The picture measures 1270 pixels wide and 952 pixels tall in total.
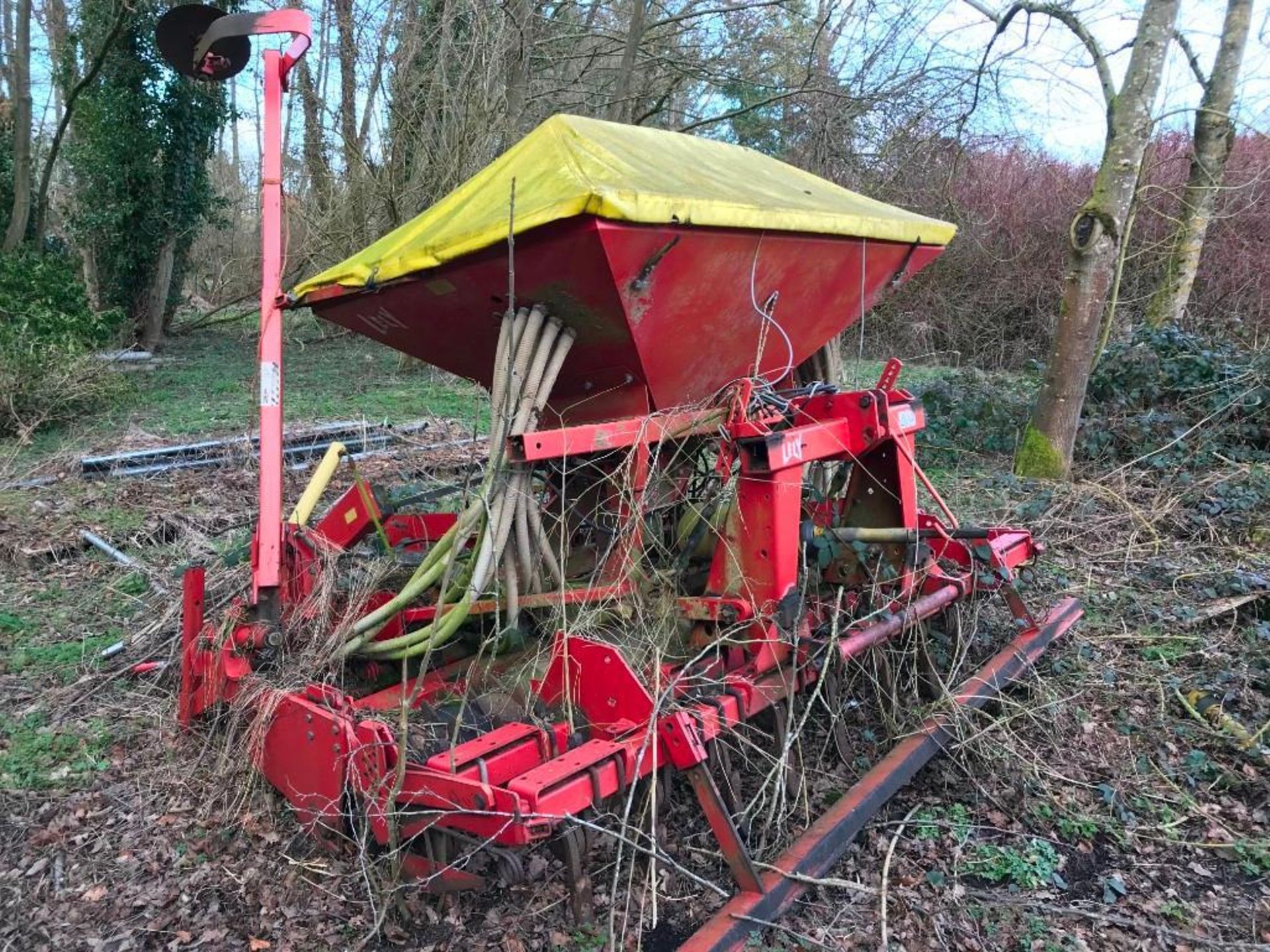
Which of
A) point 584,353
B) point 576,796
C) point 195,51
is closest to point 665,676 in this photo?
point 576,796

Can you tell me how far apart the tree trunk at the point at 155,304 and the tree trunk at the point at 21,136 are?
88.0 inches

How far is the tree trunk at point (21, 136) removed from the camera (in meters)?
11.9

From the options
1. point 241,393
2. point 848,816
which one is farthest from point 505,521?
point 241,393

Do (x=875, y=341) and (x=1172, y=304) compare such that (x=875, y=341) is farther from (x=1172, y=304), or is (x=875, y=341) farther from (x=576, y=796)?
(x=576, y=796)

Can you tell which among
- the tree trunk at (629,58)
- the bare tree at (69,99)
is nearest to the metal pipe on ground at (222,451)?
the tree trunk at (629,58)

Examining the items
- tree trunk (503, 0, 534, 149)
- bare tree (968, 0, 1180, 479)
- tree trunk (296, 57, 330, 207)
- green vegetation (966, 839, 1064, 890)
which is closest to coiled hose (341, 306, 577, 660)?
green vegetation (966, 839, 1064, 890)

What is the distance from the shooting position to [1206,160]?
874cm

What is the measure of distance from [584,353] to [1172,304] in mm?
8129

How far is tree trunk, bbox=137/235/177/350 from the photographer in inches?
570

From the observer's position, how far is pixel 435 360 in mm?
3891

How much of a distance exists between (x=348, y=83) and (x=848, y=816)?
40.3 feet

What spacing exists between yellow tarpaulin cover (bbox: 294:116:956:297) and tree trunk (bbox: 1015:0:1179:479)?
2811 millimetres

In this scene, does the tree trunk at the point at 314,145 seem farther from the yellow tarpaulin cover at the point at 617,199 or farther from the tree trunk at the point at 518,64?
the yellow tarpaulin cover at the point at 617,199

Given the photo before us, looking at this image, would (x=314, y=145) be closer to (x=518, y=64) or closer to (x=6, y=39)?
(x=518, y=64)
